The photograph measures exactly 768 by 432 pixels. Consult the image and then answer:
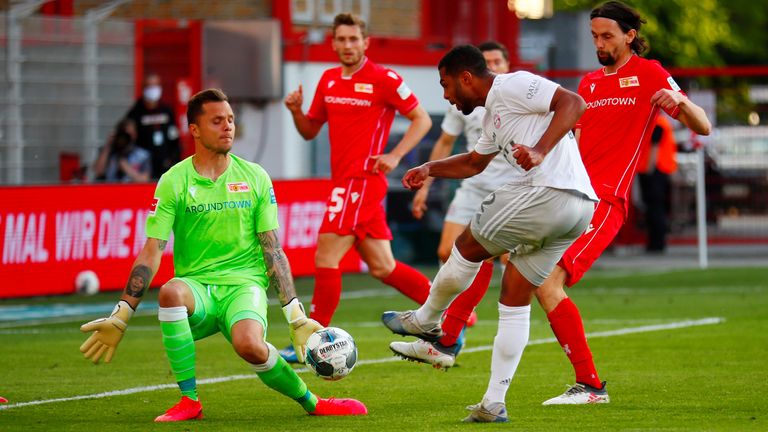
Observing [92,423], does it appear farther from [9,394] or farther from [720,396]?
[720,396]

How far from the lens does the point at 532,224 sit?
775cm

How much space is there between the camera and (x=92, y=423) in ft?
26.2

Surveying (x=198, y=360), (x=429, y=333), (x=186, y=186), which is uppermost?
(x=186, y=186)

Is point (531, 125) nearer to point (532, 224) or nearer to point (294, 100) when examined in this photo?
point (532, 224)

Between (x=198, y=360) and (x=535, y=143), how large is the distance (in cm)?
430

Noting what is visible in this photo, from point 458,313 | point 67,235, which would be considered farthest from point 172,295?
point 67,235

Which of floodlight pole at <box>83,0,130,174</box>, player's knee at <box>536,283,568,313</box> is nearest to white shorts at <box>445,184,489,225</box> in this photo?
player's knee at <box>536,283,568,313</box>

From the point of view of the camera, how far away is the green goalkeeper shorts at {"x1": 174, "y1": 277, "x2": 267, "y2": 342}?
7.96 m

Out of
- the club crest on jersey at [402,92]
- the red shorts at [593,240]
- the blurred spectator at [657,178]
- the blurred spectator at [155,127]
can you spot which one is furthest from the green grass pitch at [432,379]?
the blurred spectator at [657,178]

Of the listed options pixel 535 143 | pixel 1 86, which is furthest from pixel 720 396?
pixel 1 86

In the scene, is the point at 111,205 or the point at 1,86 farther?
the point at 1,86

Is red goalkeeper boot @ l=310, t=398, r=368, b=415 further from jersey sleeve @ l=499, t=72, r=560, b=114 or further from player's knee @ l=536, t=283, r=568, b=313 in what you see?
jersey sleeve @ l=499, t=72, r=560, b=114

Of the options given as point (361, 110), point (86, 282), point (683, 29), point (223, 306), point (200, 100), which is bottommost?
point (86, 282)

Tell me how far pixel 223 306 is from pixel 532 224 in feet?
5.40
